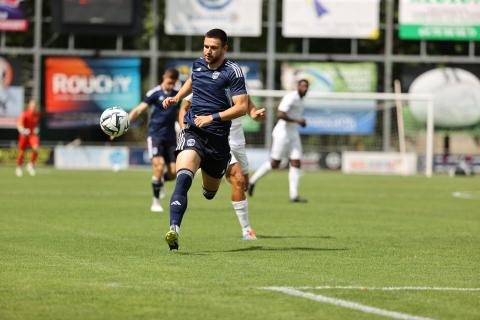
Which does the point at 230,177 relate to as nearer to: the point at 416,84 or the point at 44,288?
the point at 44,288

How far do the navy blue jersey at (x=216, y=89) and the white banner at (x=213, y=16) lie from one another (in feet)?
108

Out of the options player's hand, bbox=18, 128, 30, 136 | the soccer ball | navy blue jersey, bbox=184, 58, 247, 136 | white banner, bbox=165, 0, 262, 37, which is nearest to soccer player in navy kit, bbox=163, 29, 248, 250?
navy blue jersey, bbox=184, 58, 247, 136

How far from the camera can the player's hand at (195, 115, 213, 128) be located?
11922mm

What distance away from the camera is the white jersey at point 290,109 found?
2283cm

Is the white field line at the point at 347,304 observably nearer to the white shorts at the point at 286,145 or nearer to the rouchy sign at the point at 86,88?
the white shorts at the point at 286,145

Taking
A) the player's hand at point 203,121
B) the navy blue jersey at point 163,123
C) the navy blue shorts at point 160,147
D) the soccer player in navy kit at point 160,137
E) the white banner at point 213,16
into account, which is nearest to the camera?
the player's hand at point 203,121

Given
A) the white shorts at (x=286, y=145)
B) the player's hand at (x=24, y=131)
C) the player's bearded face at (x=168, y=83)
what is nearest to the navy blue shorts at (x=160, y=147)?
the player's bearded face at (x=168, y=83)

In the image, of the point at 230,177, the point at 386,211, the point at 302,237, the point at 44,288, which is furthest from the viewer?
the point at 386,211

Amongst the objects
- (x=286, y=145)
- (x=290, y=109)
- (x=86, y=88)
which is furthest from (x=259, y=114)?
(x=86, y=88)

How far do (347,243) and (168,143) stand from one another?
6.43 m

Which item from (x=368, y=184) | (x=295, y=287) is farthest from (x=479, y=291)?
(x=368, y=184)

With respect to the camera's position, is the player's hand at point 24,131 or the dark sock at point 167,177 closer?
the dark sock at point 167,177

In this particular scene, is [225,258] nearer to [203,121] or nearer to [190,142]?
[190,142]

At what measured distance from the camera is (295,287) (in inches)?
365
